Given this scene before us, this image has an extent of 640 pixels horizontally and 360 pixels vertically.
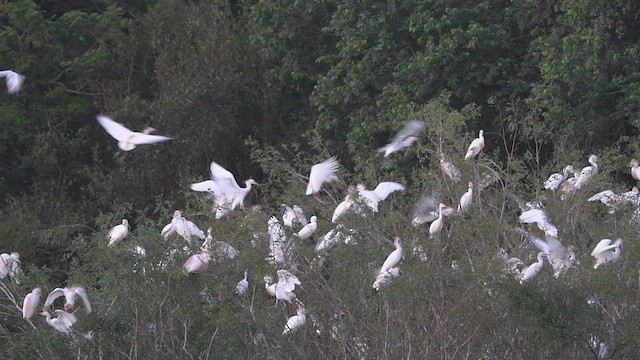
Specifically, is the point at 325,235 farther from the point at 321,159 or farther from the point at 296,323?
the point at 321,159

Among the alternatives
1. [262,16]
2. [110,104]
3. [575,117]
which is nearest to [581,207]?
[575,117]

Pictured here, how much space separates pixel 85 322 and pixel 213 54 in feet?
30.9

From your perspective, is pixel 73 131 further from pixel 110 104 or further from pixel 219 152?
pixel 219 152

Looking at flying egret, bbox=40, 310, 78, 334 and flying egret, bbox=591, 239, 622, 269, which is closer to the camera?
flying egret, bbox=591, 239, 622, 269

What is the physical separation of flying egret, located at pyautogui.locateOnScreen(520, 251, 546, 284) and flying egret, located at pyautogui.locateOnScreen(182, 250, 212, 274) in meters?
2.13

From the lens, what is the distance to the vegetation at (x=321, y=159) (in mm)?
8586

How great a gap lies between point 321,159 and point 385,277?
9.62 ft

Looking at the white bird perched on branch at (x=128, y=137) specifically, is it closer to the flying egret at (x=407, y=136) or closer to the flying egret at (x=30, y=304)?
the flying egret at (x=30, y=304)

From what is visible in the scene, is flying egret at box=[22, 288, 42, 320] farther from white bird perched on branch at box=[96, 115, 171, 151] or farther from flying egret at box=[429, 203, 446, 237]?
flying egret at box=[429, 203, 446, 237]

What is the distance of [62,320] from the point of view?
9.37 metres

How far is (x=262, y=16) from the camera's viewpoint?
1762cm

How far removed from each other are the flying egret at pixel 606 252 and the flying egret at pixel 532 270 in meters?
0.33

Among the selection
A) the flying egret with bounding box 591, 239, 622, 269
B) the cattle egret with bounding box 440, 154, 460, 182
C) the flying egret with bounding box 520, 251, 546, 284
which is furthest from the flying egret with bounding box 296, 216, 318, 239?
the flying egret with bounding box 591, 239, 622, 269

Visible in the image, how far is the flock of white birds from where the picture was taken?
29.0ft
